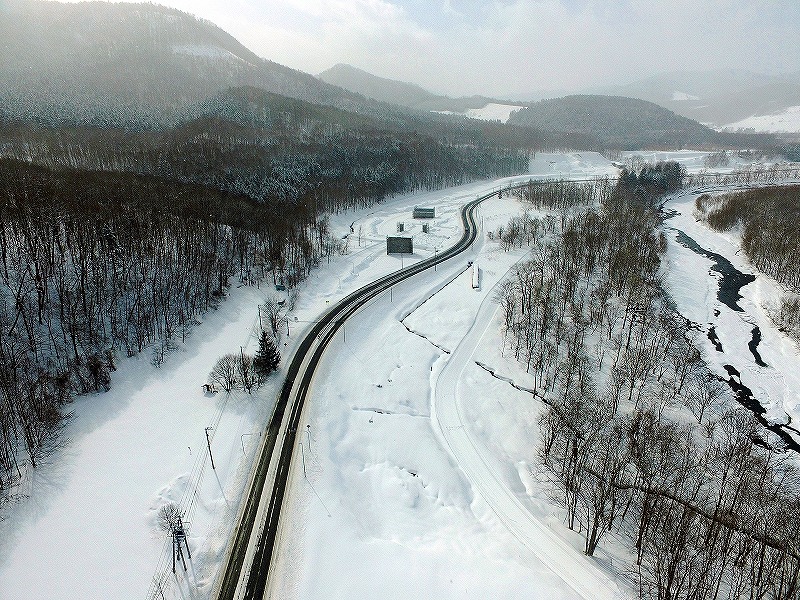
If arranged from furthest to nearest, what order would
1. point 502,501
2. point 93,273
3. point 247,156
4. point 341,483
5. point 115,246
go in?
point 247,156
point 115,246
point 93,273
point 341,483
point 502,501

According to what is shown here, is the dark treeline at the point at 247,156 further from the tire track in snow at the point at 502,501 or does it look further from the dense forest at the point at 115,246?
the tire track in snow at the point at 502,501

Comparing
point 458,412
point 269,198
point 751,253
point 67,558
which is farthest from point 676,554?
point 269,198

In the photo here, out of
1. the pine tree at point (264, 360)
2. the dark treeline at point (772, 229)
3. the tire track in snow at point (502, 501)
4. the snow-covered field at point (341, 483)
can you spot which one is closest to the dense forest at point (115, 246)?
the snow-covered field at point (341, 483)

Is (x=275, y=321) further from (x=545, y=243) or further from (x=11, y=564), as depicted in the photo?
(x=545, y=243)

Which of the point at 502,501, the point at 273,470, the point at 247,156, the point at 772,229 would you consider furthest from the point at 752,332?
the point at 247,156

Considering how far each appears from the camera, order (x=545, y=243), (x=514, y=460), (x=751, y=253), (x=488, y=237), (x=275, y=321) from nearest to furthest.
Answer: (x=514, y=460) → (x=275, y=321) → (x=751, y=253) → (x=545, y=243) → (x=488, y=237)

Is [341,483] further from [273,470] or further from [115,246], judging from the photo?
[115,246]

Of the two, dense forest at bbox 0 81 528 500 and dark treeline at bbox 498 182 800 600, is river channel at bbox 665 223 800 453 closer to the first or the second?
dark treeline at bbox 498 182 800 600
